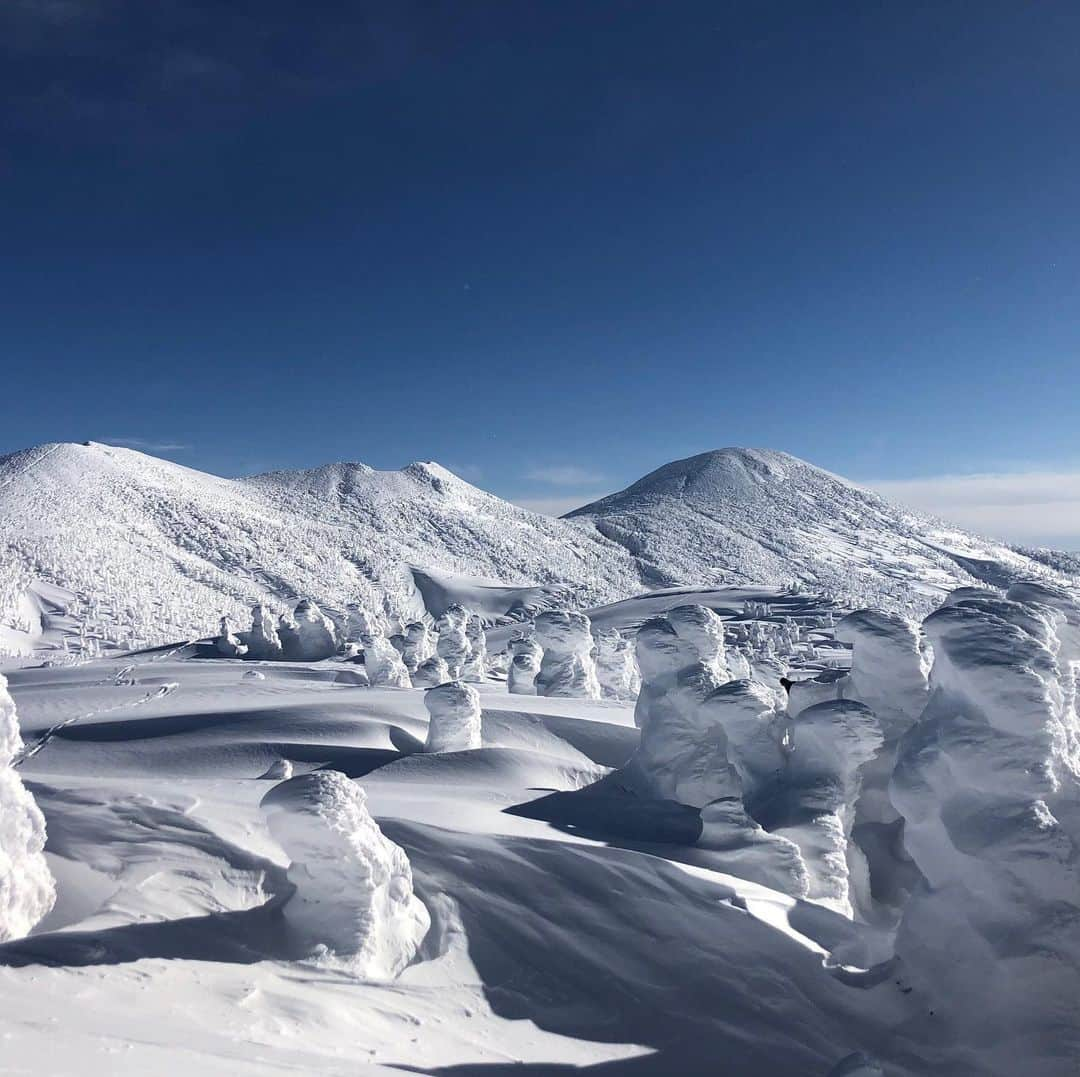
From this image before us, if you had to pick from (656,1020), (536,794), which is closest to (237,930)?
(656,1020)

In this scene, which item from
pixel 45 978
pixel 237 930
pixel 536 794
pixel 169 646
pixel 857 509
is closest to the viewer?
pixel 45 978

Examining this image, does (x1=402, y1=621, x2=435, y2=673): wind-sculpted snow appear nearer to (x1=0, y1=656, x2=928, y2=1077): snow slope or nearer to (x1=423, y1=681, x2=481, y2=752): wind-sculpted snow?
(x1=423, y1=681, x2=481, y2=752): wind-sculpted snow

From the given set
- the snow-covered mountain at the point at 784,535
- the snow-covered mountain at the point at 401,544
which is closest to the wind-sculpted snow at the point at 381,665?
the snow-covered mountain at the point at 401,544

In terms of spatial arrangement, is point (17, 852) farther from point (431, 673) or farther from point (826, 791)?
point (431, 673)

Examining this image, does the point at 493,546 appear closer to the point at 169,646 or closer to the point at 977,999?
the point at 169,646

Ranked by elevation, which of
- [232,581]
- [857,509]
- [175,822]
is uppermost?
[857,509]

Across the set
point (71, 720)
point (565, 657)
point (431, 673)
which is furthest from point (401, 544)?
point (71, 720)
